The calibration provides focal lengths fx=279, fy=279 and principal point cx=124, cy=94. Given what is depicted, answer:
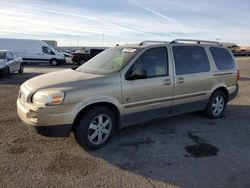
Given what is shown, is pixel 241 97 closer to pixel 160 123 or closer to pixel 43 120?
pixel 160 123

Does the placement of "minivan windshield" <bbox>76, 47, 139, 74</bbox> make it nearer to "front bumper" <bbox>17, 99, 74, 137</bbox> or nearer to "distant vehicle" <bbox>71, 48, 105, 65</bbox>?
"front bumper" <bbox>17, 99, 74, 137</bbox>

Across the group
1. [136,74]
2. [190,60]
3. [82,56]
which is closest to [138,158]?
[136,74]

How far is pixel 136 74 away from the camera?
16.5 ft

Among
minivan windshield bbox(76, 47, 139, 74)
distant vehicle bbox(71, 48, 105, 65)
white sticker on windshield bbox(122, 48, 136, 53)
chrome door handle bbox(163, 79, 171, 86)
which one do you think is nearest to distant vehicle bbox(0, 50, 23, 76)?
minivan windshield bbox(76, 47, 139, 74)

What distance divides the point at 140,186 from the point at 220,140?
237 cm

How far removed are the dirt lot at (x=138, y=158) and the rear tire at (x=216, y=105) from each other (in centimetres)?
51

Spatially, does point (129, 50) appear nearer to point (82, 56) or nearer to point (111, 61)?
point (111, 61)

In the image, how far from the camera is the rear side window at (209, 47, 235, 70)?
21.8 ft

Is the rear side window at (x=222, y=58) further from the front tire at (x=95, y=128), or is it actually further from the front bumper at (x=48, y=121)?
the front bumper at (x=48, y=121)

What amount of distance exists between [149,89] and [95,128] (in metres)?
1.27

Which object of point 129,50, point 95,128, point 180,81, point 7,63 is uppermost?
point 129,50

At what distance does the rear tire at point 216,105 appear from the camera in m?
6.65

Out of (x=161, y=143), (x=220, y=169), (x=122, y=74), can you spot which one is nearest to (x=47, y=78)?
(x=122, y=74)

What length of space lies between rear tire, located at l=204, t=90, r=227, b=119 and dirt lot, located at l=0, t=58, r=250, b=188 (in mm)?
508
